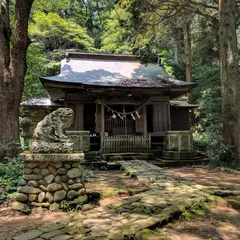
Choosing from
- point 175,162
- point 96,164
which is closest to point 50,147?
Answer: point 96,164

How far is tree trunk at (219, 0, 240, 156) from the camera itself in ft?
28.8

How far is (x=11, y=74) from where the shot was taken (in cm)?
677

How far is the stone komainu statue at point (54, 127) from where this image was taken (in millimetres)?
4473

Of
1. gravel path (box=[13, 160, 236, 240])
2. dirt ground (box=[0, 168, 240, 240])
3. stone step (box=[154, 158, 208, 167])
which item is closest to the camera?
gravel path (box=[13, 160, 236, 240])

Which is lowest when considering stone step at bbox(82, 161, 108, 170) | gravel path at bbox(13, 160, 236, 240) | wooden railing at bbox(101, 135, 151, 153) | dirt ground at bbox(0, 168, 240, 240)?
dirt ground at bbox(0, 168, 240, 240)

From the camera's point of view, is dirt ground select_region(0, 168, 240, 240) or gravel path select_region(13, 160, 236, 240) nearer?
gravel path select_region(13, 160, 236, 240)

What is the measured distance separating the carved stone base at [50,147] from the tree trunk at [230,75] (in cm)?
680

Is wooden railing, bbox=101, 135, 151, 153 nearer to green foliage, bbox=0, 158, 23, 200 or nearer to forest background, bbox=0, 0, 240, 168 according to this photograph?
forest background, bbox=0, 0, 240, 168

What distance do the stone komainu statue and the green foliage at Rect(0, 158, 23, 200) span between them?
1400mm

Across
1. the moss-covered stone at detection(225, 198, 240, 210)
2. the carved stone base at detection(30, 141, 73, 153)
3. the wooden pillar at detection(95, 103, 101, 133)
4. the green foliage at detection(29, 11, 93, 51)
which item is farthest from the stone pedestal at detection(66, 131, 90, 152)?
the green foliage at detection(29, 11, 93, 51)

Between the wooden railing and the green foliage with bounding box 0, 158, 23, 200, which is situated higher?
the wooden railing

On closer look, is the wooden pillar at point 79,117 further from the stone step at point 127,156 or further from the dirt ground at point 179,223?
the dirt ground at point 179,223

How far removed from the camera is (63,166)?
4246 mm

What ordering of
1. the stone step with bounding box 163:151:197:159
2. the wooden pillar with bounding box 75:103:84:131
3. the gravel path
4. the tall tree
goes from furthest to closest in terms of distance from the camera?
the wooden pillar with bounding box 75:103:84:131, the stone step with bounding box 163:151:197:159, the tall tree, the gravel path
